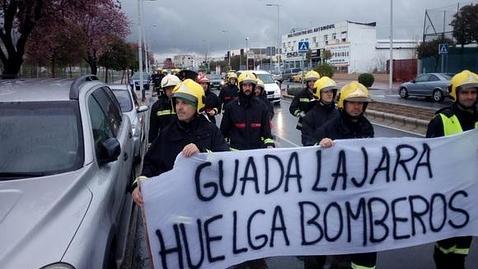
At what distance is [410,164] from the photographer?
13.7 feet

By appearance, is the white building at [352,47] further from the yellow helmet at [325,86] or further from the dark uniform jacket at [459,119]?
the dark uniform jacket at [459,119]

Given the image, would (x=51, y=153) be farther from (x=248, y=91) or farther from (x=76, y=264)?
(x=248, y=91)

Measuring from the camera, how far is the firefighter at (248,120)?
5859 millimetres

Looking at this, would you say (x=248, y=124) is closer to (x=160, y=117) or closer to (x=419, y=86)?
(x=160, y=117)

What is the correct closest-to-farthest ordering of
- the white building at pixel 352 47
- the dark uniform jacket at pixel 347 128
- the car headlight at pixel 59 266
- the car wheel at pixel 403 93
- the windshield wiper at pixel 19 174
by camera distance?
1. the car headlight at pixel 59 266
2. the windshield wiper at pixel 19 174
3. the dark uniform jacket at pixel 347 128
4. the car wheel at pixel 403 93
5. the white building at pixel 352 47

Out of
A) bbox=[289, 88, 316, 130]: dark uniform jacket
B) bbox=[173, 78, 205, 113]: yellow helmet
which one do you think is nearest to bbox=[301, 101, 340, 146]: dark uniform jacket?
bbox=[173, 78, 205, 113]: yellow helmet

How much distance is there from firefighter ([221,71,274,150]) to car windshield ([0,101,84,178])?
2.17 meters

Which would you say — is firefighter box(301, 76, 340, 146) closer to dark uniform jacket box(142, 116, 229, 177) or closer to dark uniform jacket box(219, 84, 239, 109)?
dark uniform jacket box(142, 116, 229, 177)

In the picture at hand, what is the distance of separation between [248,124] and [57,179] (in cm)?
284

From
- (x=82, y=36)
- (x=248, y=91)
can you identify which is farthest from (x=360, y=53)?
(x=248, y=91)

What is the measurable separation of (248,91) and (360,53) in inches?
3947

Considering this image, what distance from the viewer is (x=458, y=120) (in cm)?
433

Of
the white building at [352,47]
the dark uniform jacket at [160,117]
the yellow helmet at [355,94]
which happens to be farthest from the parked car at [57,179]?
the white building at [352,47]

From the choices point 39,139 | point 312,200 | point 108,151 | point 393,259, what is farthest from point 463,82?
point 39,139
